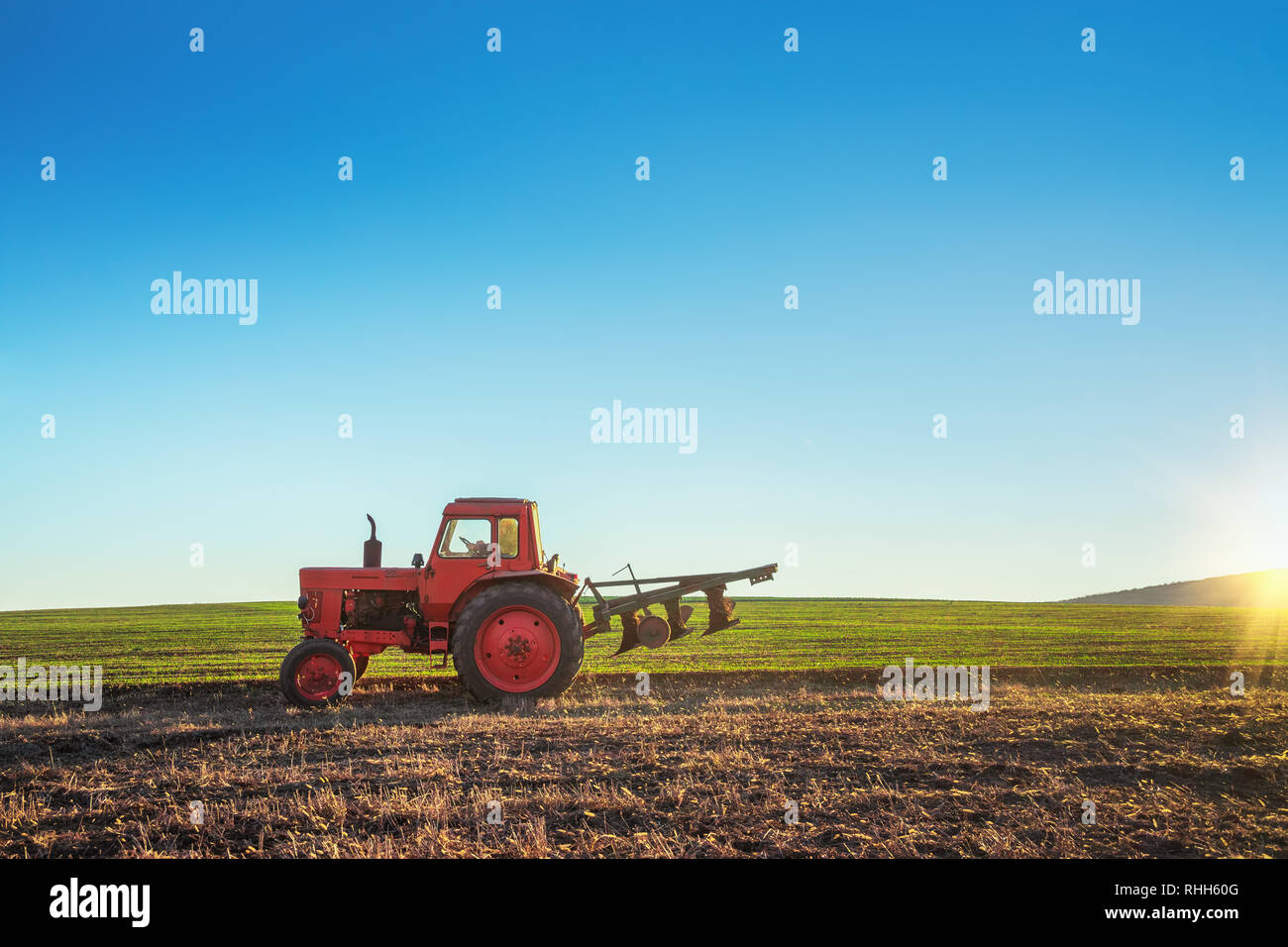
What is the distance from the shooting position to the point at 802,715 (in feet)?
37.6

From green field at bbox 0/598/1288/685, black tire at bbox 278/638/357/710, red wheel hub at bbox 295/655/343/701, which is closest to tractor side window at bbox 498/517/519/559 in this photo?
black tire at bbox 278/638/357/710

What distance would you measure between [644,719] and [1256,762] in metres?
6.75

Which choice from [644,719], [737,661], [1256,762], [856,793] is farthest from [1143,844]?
[737,661]

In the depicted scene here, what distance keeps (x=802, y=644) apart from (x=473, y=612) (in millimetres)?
14770

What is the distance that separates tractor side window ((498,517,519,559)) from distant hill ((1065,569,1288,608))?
7029 cm

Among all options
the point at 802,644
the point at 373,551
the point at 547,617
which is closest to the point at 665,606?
the point at 547,617

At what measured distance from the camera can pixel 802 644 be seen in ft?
80.7

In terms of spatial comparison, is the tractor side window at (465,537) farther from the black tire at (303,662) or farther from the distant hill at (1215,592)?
the distant hill at (1215,592)

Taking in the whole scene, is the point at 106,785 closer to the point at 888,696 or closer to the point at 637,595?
the point at 637,595

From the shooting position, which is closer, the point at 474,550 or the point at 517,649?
the point at 517,649

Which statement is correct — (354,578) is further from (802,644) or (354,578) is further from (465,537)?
(802,644)

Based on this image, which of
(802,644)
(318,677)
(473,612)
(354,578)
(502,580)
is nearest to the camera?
(473,612)

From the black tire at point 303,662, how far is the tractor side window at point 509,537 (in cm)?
285
